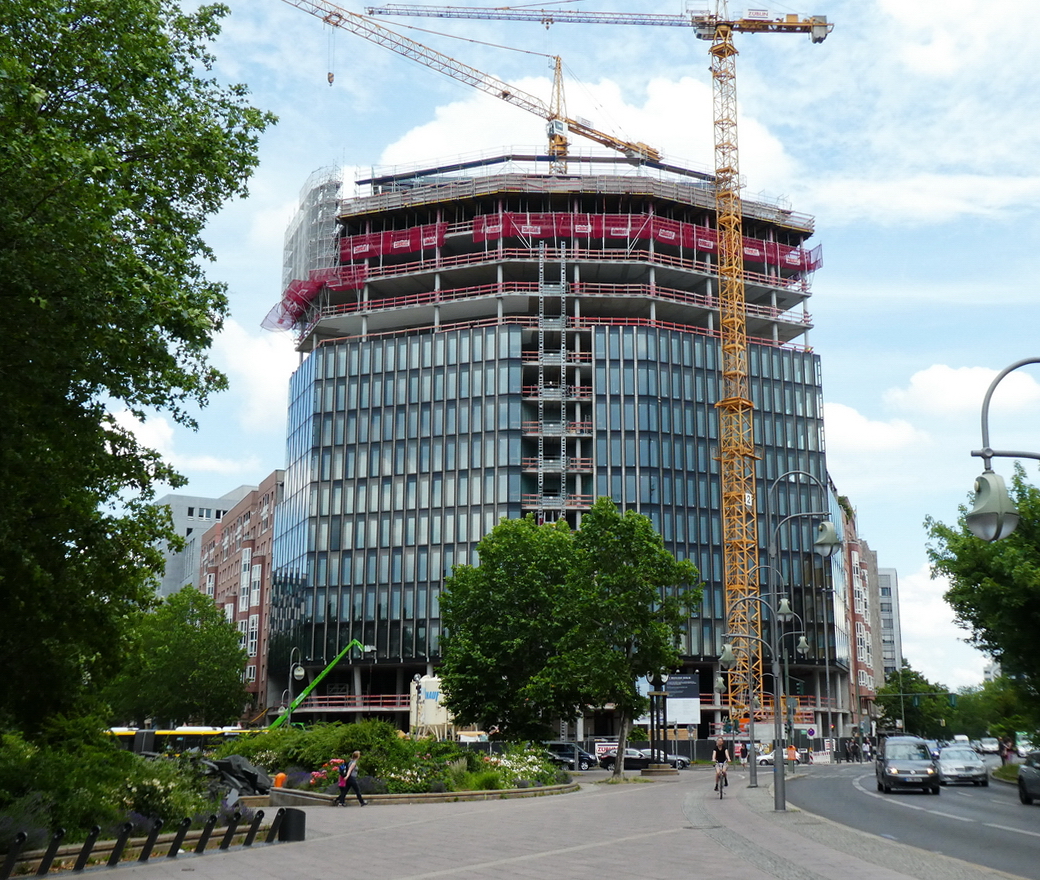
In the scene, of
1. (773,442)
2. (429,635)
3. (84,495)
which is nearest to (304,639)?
(429,635)

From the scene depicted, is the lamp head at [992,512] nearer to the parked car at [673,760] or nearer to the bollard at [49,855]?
the bollard at [49,855]

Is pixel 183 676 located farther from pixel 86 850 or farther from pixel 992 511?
pixel 992 511

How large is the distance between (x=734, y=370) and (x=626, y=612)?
51.6 metres

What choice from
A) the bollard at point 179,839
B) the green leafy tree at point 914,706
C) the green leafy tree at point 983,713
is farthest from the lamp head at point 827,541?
the green leafy tree at point 914,706

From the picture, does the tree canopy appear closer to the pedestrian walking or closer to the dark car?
the dark car

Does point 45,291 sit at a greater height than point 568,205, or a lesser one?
lesser

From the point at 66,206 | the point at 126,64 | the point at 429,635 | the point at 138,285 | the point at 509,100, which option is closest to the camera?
the point at 66,206

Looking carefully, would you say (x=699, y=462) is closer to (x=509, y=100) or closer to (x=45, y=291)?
(x=509, y=100)

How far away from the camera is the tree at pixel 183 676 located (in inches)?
3669

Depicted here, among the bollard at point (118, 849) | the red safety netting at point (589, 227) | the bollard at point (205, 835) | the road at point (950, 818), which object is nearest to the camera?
the bollard at point (118, 849)

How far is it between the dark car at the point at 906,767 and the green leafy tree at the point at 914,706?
101 meters

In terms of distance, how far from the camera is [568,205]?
101m

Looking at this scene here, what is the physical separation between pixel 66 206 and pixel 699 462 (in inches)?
3226

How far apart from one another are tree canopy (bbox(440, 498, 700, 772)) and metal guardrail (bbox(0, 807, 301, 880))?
28411 mm
